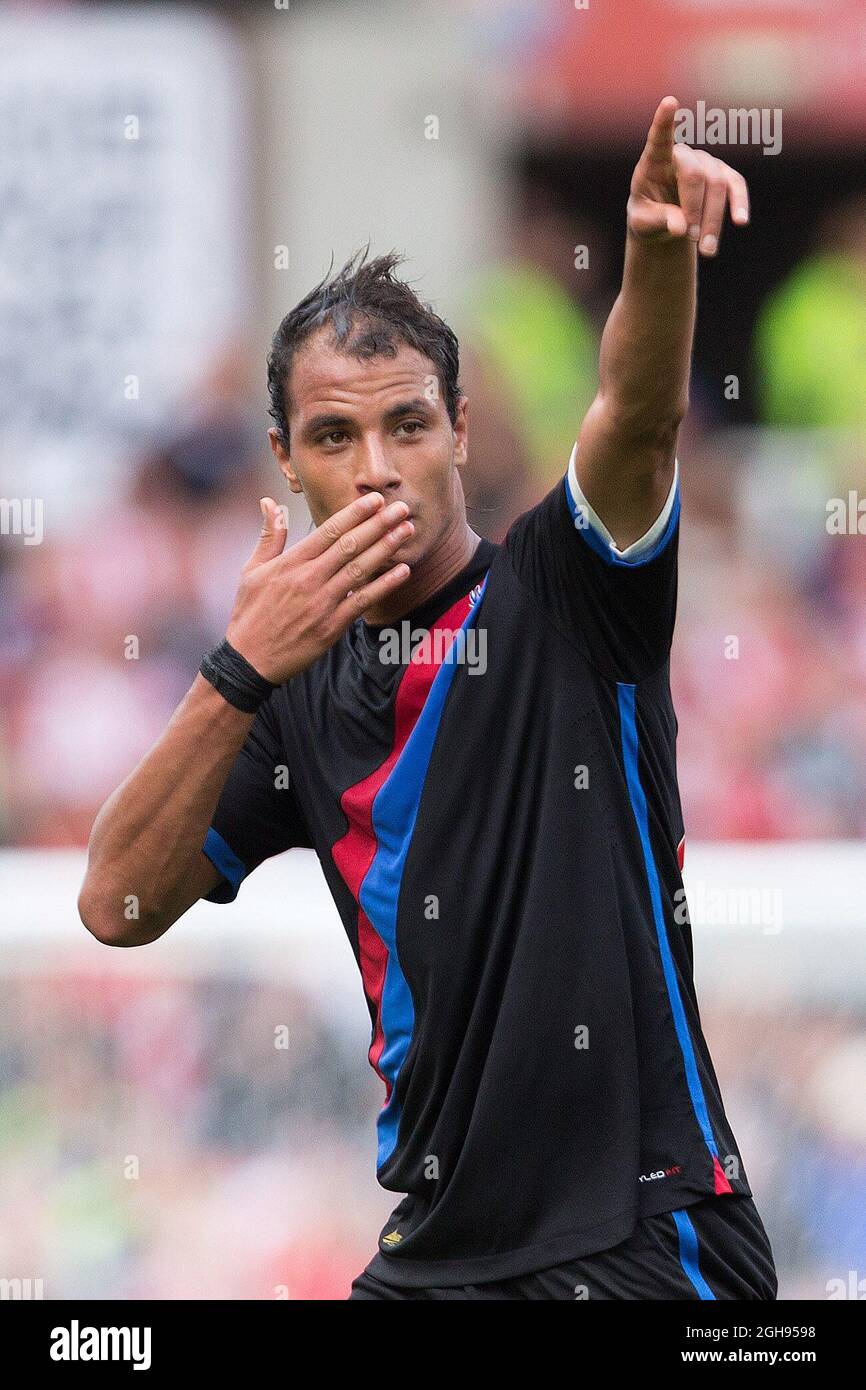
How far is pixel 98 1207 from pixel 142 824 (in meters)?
2.72

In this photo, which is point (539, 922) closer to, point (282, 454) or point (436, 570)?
point (436, 570)

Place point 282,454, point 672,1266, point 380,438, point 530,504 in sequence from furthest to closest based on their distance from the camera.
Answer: point 530,504 → point 282,454 → point 380,438 → point 672,1266

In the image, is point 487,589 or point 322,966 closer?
point 487,589

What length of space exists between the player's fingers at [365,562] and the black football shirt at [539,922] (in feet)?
0.58

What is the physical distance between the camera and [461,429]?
3232mm

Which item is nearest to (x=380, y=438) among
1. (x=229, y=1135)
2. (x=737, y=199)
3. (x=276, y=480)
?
(x=737, y=199)

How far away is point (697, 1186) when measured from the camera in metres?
2.69

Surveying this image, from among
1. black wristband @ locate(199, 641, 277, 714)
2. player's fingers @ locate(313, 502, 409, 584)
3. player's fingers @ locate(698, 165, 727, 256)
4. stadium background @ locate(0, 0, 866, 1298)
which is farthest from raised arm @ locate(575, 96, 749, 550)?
stadium background @ locate(0, 0, 866, 1298)

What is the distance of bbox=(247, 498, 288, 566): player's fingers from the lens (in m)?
2.93

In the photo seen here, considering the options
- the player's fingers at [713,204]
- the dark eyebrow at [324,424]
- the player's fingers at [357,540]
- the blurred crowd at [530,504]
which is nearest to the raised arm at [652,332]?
the player's fingers at [713,204]

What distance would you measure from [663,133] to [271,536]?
3.09 feet
